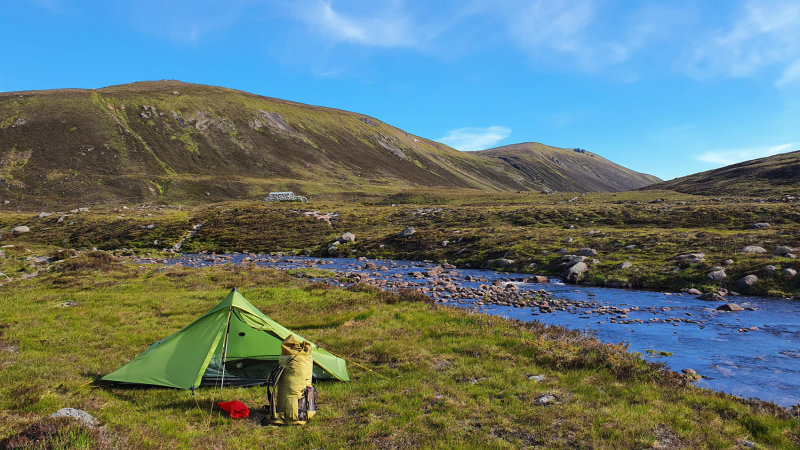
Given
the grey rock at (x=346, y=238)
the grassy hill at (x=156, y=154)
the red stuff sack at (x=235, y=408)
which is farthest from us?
the grassy hill at (x=156, y=154)

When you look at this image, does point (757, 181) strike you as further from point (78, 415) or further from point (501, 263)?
point (78, 415)

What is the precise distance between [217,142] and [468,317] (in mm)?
170717

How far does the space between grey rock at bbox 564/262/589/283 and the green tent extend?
24.2m

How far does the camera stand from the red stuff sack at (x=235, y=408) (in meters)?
9.57

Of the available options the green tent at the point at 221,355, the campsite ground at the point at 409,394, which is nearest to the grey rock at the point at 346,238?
the campsite ground at the point at 409,394

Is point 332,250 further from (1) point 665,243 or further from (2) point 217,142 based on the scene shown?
(2) point 217,142

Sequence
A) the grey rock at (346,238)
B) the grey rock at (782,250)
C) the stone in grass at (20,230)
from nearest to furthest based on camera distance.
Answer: the grey rock at (782,250), the grey rock at (346,238), the stone in grass at (20,230)

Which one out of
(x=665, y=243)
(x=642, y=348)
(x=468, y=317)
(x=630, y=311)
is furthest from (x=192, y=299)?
(x=665, y=243)

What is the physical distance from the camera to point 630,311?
22172mm

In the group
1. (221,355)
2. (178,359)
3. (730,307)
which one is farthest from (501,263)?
(178,359)

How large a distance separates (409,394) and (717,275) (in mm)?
26987

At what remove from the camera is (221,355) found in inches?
468

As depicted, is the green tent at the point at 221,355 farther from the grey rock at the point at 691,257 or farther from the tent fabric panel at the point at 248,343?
the grey rock at the point at 691,257

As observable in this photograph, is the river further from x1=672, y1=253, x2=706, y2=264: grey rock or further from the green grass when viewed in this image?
x1=672, y1=253, x2=706, y2=264: grey rock
